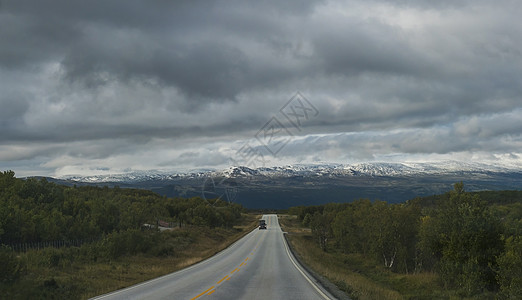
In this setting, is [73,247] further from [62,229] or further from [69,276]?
[69,276]

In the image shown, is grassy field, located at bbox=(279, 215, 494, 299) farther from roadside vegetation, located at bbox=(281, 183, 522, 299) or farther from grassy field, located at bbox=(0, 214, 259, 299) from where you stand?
grassy field, located at bbox=(0, 214, 259, 299)

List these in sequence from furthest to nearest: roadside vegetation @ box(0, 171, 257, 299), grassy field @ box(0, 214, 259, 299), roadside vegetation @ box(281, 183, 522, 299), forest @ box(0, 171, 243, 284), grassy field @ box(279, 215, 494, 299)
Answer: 1. forest @ box(0, 171, 243, 284)
2. roadside vegetation @ box(281, 183, 522, 299)
3. roadside vegetation @ box(0, 171, 257, 299)
4. grassy field @ box(279, 215, 494, 299)
5. grassy field @ box(0, 214, 259, 299)

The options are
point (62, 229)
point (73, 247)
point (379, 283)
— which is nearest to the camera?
point (73, 247)

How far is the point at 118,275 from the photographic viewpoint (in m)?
24.9

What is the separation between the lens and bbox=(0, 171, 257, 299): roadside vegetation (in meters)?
→ 18.9

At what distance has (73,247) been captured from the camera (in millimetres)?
33531

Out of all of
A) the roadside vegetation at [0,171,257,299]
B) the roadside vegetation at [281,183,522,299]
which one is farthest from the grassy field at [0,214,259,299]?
the roadside vegetation at [281,183,522,299]

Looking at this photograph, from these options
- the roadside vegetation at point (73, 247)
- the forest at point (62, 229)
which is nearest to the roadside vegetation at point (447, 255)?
the roadside vegetation at point (73, 247)

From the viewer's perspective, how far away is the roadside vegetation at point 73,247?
1892 centimetres

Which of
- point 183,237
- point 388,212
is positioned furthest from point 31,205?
point 388,212

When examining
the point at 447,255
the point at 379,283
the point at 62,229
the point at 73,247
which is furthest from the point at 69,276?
the point at 379,283

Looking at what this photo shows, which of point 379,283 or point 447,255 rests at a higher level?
point 447,255

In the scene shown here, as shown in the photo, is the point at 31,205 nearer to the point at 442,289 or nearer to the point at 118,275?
the point at 118,275

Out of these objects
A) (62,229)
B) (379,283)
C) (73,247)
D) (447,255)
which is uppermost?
(62,229)
